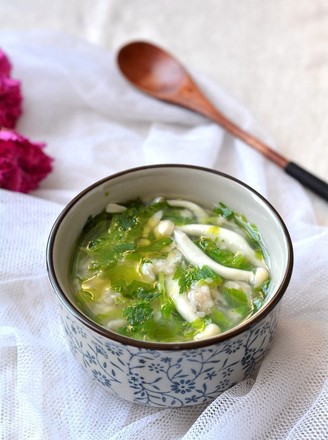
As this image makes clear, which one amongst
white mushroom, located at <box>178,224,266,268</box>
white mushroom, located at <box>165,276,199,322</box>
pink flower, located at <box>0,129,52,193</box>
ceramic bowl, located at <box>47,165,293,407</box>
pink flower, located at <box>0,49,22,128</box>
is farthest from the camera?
pink flower, located at <box>0,49,22,128</box>

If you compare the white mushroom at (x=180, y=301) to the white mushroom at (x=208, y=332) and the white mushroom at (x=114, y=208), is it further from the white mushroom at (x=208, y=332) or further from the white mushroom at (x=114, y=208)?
the white mushroom at (x=114, y=208)

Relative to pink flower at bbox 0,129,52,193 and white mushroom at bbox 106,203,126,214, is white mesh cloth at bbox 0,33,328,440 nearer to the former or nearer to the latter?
pink flower at bbox 0,129,52,193

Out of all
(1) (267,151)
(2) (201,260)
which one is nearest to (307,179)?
(1) (267,151)

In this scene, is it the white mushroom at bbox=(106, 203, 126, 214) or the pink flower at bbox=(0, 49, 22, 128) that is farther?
the pink flower at bbox=(0, 49, 22, 128)

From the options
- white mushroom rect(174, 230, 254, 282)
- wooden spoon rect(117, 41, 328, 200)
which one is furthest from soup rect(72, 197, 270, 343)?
wooden spoon rect(117, 41, 328, 200)

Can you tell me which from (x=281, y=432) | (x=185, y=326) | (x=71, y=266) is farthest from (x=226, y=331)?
(x=71, y=266)

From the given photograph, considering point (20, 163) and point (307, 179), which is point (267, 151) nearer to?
point (307, 179)

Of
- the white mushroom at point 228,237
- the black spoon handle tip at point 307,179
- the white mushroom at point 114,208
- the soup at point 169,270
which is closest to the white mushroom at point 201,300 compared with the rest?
the soup at point 169,270
